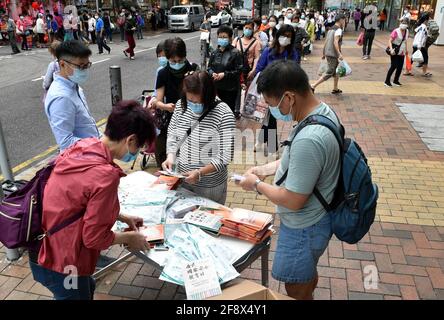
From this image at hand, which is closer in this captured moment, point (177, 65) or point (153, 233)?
point (153, 233)

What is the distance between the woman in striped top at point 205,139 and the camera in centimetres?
299

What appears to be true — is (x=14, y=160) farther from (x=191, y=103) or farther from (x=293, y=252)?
(x=293, y=252)

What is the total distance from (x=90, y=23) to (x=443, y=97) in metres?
16.4

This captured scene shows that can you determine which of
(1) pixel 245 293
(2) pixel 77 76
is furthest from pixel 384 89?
(1) pixel 245 293

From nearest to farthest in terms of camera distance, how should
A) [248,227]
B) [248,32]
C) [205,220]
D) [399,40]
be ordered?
[248,227] → [205,220] → [248,32] → [399,40]

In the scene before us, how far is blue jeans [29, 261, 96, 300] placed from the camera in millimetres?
2135

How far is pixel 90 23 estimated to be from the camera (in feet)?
63.5

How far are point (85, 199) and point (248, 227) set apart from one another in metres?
1.01

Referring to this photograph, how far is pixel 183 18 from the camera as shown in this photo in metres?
26.3

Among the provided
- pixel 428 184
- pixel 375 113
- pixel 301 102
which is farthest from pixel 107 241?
pixel 375 113

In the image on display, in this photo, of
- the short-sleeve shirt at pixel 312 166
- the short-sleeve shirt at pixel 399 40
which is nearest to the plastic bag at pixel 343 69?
the short-sleeve shirt at pixel 399 40

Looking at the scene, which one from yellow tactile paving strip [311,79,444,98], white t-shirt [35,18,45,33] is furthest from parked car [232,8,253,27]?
yellow tactile paving strip [311,79,444,98]

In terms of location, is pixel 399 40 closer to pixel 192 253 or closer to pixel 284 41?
pixel 284 41

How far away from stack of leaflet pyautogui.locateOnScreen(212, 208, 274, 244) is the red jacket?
2.47 ft
